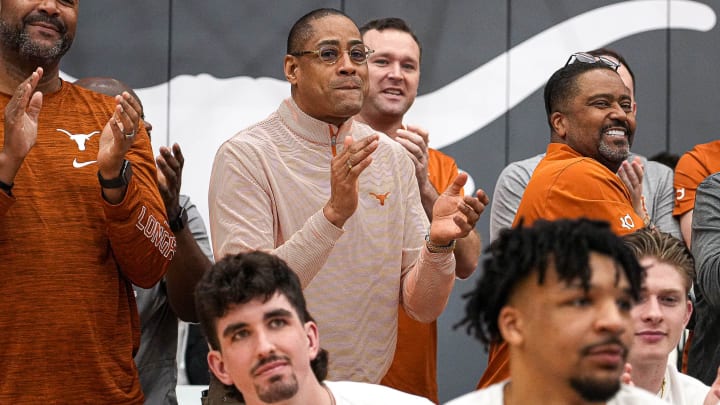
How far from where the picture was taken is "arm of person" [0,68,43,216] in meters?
3.06

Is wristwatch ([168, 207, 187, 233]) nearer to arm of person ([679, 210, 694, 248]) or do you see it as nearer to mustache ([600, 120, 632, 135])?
mustache ([600, 120, 632, 135])

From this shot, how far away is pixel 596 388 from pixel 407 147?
6.07 feet

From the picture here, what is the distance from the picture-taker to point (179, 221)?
3.84 metres

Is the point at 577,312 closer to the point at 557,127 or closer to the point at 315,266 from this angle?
the point at 315,266

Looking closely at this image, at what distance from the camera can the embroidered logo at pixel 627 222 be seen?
11.1 ft

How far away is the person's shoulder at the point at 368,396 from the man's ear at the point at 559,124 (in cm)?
159

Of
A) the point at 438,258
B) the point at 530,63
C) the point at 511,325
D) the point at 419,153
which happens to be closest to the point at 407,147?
the point at 419,153

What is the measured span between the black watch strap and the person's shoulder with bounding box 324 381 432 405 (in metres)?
1.24

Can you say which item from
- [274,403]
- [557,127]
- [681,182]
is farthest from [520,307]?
[681,182]

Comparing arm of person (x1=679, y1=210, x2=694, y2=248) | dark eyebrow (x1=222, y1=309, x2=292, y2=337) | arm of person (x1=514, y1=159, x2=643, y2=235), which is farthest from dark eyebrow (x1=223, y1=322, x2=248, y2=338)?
arm of person (x1=679, y1=210, x2=694, y2=248)

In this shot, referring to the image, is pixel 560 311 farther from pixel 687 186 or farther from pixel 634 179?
pixel 687 186

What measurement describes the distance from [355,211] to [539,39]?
2.99m

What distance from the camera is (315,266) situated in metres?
3.23

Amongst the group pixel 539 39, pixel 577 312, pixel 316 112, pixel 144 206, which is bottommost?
pixel 577 312
